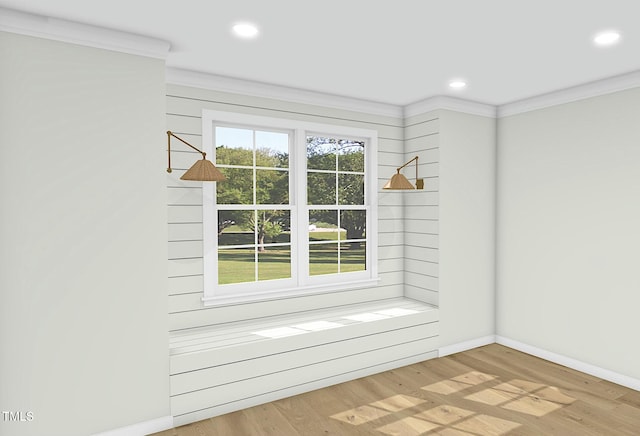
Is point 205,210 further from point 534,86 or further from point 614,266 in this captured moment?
point 614,266

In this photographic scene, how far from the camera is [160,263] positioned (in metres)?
2.66

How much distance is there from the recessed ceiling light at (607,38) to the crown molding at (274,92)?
78.9 inches

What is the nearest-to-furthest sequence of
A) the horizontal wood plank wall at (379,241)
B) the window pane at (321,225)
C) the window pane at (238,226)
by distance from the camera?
1. the horizontal wood plank wall at (379,241)
2. the window pane at (321,225)
3. the window pane at (238,226)

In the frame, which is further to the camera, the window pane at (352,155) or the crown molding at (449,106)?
the window pane at (352,155)

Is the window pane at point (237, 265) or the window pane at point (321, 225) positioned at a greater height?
the window pane at point (321, 225)

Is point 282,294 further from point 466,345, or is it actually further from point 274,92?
point 466,345

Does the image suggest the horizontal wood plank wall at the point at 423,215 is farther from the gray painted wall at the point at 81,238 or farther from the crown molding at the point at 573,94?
the gray painted wall at the point at 81,238

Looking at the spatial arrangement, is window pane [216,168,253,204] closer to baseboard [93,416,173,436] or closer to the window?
the window

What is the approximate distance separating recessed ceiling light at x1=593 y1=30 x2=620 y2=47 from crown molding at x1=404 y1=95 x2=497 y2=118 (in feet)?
4.87

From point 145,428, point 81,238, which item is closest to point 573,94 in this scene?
point 81,238

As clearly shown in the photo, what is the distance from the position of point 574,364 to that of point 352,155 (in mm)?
3094

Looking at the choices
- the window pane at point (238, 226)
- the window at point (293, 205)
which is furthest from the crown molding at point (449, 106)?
the window pane at point (238, 226)

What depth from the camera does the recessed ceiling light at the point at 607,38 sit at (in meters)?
2.49

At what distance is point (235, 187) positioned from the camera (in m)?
8.80
